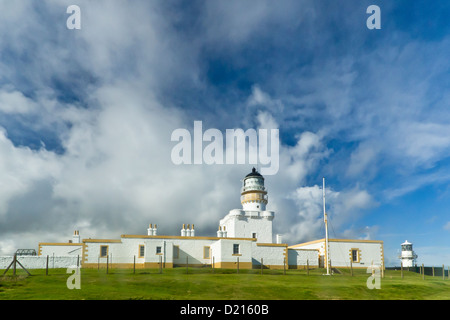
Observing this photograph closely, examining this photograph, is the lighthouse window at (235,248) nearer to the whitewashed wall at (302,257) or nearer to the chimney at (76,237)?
the whitewashed wall at (302,257)

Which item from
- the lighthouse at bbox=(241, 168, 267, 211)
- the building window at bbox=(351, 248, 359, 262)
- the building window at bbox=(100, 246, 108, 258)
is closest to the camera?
the building window at bbox=(100, 246, 108, 258)

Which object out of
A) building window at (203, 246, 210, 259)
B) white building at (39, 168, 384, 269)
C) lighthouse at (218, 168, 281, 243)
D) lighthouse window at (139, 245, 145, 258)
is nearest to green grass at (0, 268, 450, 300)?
white building at (39, 168, 384, 269)

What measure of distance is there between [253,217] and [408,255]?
31.8 m

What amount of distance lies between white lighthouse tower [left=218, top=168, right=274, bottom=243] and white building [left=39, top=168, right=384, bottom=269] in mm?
1571

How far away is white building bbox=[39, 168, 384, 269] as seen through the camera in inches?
1500

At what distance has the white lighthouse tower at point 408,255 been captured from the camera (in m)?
62.8

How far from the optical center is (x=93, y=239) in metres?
39.0

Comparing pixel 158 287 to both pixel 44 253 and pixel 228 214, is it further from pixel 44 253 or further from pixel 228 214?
pixel 228 214

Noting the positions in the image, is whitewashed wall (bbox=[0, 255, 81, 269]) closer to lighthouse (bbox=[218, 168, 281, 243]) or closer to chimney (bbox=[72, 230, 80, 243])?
chimney (bbox=[72, 230, 80, 243])

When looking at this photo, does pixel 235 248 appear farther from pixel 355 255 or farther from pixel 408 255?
pixel 408 255

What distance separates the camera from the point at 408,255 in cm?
6294
